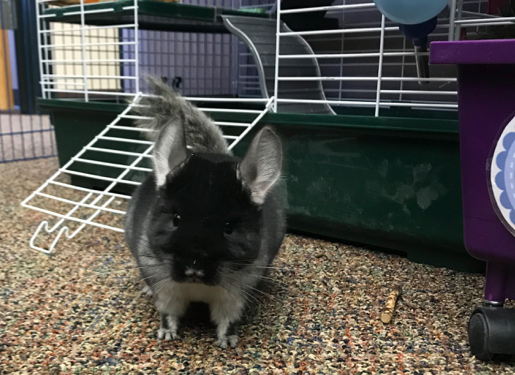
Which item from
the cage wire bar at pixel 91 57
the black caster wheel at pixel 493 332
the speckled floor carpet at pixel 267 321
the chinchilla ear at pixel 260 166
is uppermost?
the cage wire bar at pixel 91 57

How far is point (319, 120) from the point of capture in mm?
1760

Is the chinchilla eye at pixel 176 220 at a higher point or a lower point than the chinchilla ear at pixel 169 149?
lower

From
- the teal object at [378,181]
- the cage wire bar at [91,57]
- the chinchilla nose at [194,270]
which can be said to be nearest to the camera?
the chinchilla nose at [194,270]

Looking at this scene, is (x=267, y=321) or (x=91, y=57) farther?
(x=91, y=57)

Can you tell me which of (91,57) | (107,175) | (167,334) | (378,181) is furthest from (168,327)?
(91,57)

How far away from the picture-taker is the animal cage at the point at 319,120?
5.22ft

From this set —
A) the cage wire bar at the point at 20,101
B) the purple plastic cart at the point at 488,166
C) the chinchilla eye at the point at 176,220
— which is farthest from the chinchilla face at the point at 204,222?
the cage wire bar at the point at 20,101

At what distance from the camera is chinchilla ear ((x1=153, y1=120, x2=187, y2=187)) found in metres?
1.14

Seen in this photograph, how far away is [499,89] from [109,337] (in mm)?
989

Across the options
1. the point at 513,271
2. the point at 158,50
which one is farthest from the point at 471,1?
the point at 158,50

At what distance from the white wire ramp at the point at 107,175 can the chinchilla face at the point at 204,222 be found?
2.17 ft

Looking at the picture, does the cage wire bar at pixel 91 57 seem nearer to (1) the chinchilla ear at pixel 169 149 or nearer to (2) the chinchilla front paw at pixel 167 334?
(1) the chinchilla ear at pixel 169 149

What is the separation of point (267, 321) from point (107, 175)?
4.78 feet

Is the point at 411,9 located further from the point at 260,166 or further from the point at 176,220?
the point at 176,220
